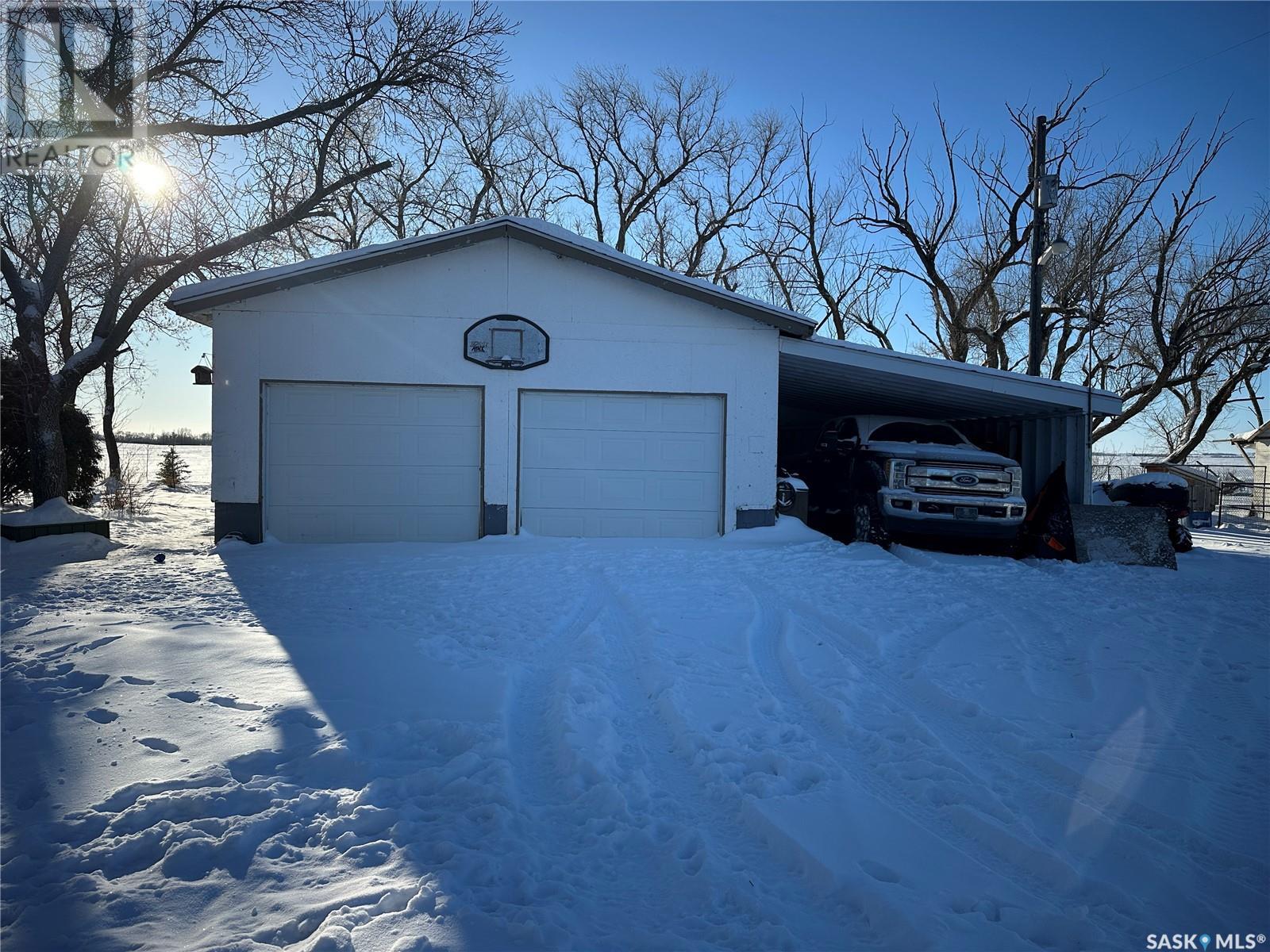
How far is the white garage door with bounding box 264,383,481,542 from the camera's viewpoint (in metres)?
10.1

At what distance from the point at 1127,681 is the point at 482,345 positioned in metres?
8.25

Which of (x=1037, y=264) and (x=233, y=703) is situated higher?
(x=1037, y=264)

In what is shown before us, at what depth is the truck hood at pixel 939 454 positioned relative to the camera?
9.85 meters

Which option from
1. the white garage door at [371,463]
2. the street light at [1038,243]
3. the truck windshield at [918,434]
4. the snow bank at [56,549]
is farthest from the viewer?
the street light at [1038,243]

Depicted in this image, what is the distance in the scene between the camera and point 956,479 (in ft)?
32.1

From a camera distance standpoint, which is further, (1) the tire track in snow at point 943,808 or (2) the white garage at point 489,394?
(2) the white garage at point 489,394

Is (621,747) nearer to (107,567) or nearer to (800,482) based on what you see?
(107,567)

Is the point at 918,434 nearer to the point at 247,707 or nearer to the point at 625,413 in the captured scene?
the point at 625,413

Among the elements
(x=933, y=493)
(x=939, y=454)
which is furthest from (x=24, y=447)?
(x=939, y=454)

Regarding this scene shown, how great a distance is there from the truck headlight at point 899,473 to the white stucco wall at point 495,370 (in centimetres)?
172

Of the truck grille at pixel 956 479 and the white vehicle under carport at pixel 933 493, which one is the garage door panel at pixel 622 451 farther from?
the truck grille at pixel 956 479

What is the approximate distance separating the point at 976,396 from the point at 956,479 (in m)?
2.76

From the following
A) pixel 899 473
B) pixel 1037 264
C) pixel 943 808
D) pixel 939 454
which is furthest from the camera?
pixel 1037 264

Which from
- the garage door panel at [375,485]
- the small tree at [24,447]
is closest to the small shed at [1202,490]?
the garage door panel at [375,485]
